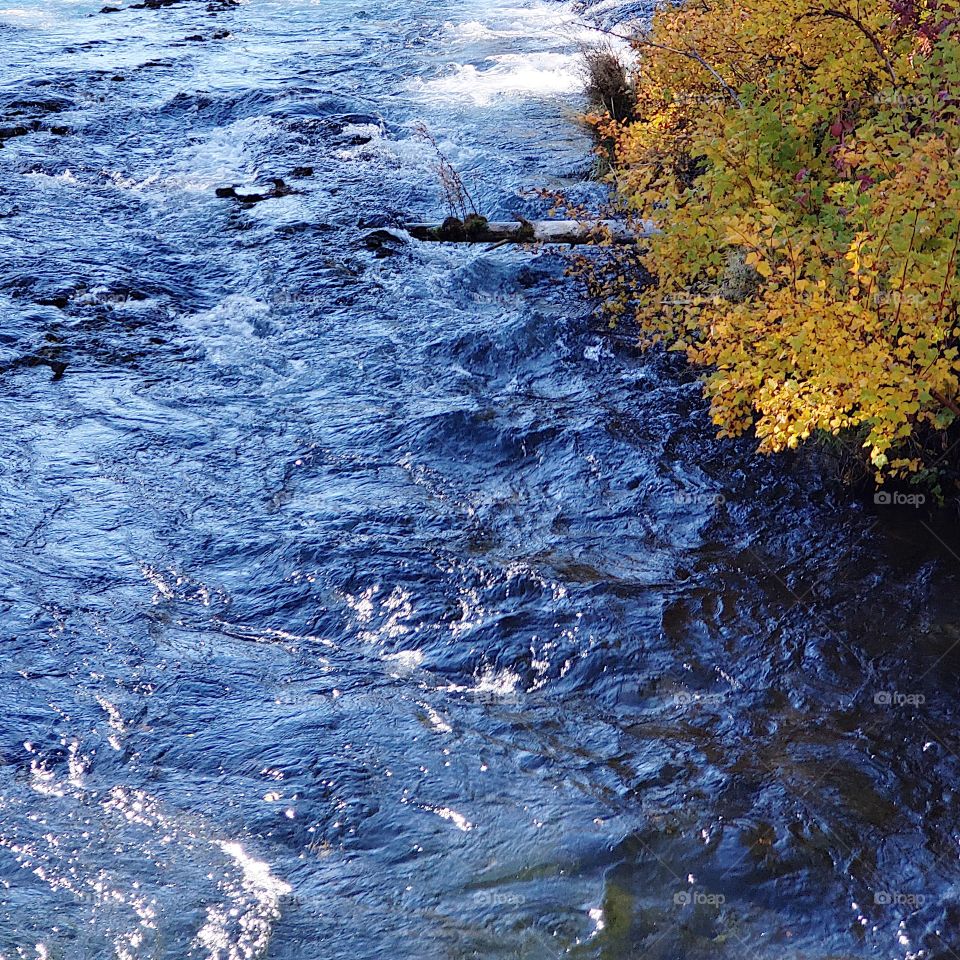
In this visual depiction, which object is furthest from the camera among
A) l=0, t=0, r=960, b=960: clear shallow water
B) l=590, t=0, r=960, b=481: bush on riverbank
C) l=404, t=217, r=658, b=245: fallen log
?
l=404, t=217, r=658, b=245: fallen log

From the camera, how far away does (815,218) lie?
7.84 meters

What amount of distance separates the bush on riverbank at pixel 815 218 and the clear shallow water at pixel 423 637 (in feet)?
3.50

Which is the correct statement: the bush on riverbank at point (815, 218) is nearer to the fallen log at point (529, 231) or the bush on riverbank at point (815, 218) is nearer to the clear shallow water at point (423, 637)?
the fallen log at point (529, 231)

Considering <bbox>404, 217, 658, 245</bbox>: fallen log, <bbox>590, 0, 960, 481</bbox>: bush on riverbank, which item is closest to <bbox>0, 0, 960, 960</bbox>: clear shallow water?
<bbox>404, 217, 658, 245</bbox>: fallen log

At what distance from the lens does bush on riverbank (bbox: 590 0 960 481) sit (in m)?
6.23

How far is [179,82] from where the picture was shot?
17.3 metres

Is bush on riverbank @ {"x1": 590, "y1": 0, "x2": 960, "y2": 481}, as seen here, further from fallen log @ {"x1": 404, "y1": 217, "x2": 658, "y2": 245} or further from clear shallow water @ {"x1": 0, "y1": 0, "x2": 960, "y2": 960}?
clear shallow water @ {"x1": 0, "y1": 0, "x2": 960, "y2": 960}

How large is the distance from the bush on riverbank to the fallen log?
1.39ft

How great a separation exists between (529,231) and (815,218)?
3.80 m

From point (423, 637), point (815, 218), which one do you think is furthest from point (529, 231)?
point (423, 637)

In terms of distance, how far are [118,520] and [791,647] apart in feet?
16.0

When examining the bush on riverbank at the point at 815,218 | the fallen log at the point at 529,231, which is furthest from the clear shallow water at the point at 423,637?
the bush on riverbank at the point at 815,218

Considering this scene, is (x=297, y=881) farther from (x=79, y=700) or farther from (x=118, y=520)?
→ (x=118, y=520)

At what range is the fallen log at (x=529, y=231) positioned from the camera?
1031 cm
